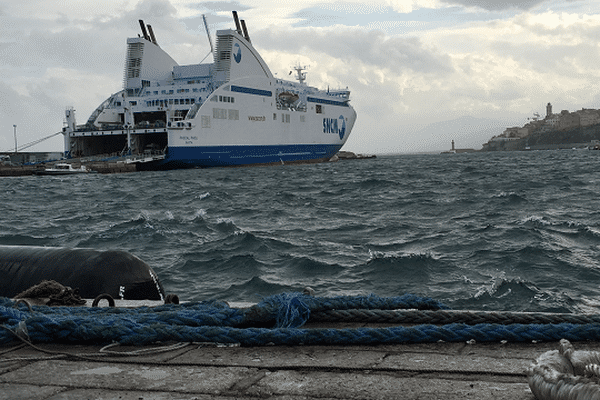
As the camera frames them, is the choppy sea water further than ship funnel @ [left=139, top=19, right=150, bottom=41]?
No

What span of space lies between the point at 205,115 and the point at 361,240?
107ft

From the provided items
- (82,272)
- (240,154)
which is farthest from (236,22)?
(82,272)

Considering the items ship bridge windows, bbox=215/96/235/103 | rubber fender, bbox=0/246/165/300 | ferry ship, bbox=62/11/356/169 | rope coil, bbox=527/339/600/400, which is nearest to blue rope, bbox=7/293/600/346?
rope coil, bbox=527/339/600/400

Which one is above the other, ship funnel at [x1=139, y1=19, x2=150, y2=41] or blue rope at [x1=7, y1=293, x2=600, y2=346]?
ship funnel at [x1=139, y1=19, x2=150, y2=41]

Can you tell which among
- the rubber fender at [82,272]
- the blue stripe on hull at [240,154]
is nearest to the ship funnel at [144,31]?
the blue stripe on hull at [240,154]

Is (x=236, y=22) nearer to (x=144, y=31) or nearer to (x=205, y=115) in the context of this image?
(x=144, y=31)

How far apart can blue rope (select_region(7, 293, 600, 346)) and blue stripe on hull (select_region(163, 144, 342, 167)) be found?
124 feet

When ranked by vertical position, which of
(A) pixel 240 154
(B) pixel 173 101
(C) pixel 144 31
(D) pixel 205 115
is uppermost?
(C) pixel 144 31

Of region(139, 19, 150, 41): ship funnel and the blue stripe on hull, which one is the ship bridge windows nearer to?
the blue stripe on hull

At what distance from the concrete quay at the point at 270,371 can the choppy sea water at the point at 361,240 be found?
14.1ft

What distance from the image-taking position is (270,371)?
2.52 metres

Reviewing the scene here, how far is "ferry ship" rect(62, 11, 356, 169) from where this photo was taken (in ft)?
137

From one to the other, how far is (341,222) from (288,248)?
2.91 meters

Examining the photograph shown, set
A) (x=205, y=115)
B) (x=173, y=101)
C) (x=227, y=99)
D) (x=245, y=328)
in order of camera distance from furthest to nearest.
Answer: (x=173, y=101), (x=227, y=99), (x=205, y=115), (x=245, y=328)
